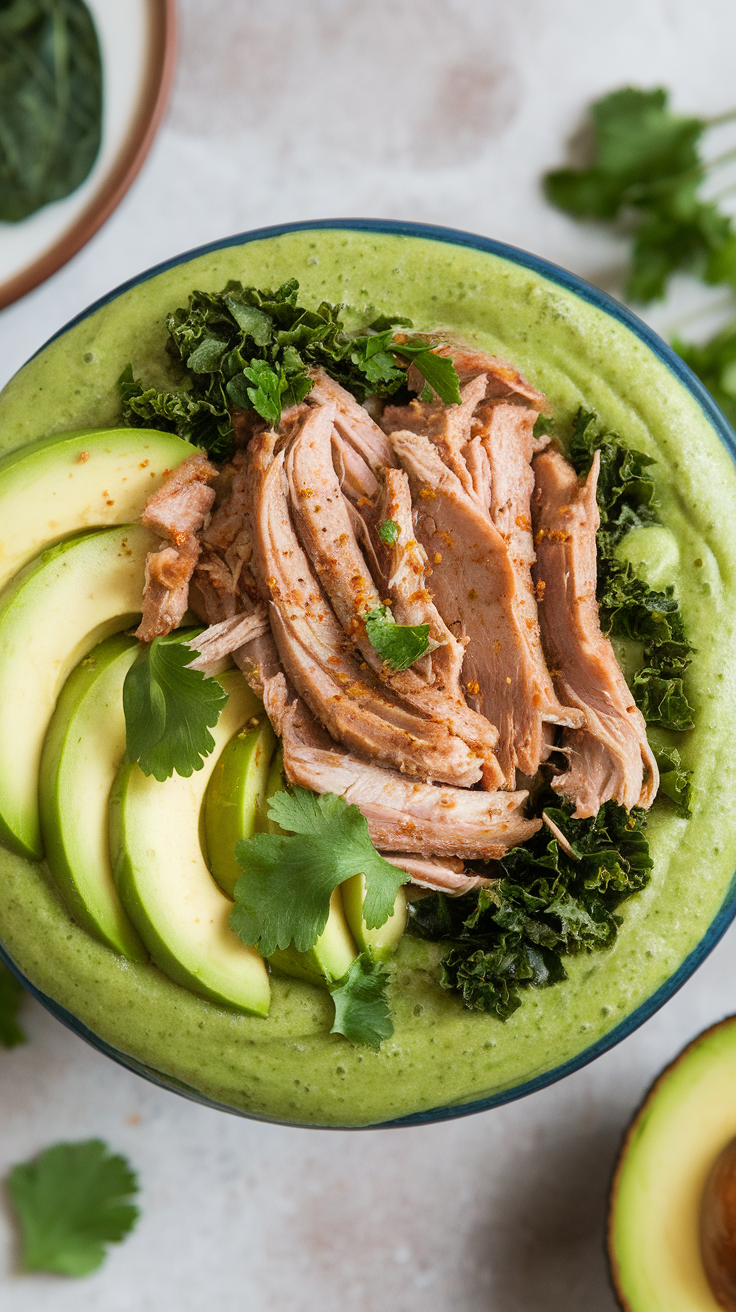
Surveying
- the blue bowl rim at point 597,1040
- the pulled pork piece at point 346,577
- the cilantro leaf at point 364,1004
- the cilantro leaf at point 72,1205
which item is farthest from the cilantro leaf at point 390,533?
the cilantro leaf at point 72,1205

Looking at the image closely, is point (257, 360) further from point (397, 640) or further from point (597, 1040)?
point (597, 1040)

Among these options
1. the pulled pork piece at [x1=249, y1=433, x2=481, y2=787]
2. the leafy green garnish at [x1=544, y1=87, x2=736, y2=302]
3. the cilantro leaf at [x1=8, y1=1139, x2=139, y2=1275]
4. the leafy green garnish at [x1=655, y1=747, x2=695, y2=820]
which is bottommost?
the cilantro leaf at [x1=8, y1=1139, x2=139, y2=1275]

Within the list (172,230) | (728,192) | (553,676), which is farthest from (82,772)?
(728,192)

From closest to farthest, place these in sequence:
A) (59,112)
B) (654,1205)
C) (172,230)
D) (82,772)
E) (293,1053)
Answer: (82,772), (293,1053), (654,1205), (59,112), (172,230)

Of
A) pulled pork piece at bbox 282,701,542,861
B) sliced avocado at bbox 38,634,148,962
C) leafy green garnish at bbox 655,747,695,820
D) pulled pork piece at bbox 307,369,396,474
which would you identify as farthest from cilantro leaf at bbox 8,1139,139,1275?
pulled pork piece at bbox 307,369,396,474

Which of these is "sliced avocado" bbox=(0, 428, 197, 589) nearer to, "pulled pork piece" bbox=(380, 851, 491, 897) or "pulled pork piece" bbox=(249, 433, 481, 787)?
"pulled pork piece" bbox=(249, 433, 481, 787)

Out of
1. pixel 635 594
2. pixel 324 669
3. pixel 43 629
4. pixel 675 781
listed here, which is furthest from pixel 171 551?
pixel 675 781

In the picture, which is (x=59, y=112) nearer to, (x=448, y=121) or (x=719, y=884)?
(x=448, y=121)
